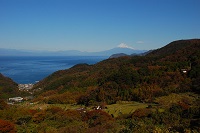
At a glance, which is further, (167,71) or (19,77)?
(19,77)

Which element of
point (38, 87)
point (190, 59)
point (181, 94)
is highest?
point (190, 59)

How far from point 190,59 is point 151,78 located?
543 inches

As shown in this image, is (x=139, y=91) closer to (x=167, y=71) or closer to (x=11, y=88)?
(x=167, y=71)

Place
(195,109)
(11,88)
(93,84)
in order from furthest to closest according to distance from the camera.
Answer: (11,88)
(93,84)
(195,109)

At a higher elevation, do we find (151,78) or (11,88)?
(151,78)

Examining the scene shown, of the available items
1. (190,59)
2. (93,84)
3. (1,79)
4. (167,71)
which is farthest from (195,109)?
(1,79)

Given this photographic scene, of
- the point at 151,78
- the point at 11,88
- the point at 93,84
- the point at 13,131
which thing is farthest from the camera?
the point at 11,88

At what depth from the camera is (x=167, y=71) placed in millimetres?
55156

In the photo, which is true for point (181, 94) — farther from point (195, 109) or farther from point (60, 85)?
point (60, 85)

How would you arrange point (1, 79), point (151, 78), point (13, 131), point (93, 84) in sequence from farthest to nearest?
point (1, 79) → point (93, 84) → point (151, 78) → point (13, 131)

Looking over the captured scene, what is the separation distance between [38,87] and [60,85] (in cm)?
1160

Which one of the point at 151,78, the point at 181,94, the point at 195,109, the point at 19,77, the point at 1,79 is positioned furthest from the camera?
the point at 19,77

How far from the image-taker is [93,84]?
65.4 meters

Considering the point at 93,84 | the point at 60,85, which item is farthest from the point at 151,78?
the point at 60,85
